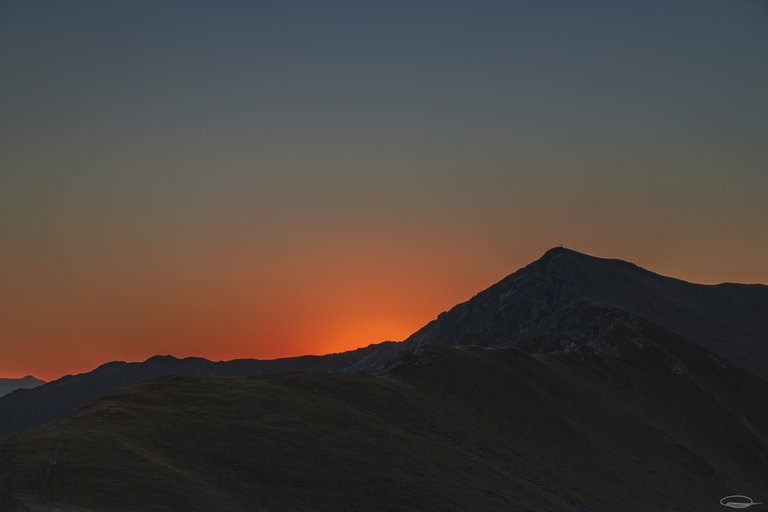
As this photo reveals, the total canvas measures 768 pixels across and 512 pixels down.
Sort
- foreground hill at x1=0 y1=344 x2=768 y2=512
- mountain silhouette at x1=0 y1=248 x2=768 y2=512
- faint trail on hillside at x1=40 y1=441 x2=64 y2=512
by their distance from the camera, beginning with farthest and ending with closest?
1. mountain silhouette at x1=0 y1=248 x2=768 y2=512
2. foreground hill at x1=0 y1=344 x2=768 y2=512
3. faint trail on hillside at x1=40 y1=441 x2=64 y2=512

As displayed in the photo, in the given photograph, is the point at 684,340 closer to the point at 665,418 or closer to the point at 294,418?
the point at 665,418

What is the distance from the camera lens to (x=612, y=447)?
→ 115 m

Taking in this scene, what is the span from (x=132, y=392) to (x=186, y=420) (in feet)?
34.6

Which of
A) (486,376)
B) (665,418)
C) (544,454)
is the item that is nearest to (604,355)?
(665,418)
